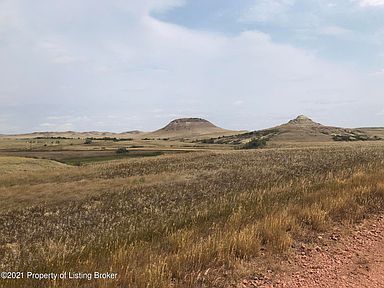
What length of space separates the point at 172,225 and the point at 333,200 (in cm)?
415

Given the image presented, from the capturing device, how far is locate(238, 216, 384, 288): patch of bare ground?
19.3 ft

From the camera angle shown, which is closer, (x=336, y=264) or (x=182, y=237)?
(x=336, y=264)

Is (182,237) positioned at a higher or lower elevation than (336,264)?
higher

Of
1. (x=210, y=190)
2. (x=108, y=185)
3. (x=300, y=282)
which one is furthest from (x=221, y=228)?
(x=108, y=185)

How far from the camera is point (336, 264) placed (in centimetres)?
659

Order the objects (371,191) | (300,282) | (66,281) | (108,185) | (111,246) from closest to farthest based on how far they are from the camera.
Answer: (66,281) < (300,282) < (111,246) < (371,191) < (108,185)

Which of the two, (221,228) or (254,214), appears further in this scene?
(254,214)

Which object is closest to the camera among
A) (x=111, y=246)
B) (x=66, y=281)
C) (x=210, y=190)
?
(x=66, y=281)

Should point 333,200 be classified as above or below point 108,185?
above

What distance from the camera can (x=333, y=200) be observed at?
31.9ft

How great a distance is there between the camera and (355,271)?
20.6 ft

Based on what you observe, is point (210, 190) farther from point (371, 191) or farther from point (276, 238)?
point (276, 238)

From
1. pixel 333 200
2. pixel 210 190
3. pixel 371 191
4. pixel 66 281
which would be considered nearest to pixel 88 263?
pixel 66 281

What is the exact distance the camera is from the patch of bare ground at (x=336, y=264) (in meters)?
5.89
